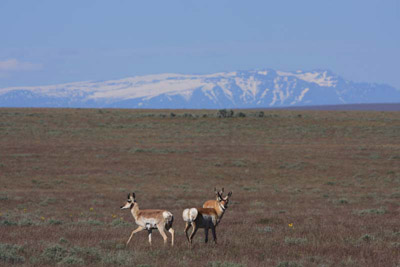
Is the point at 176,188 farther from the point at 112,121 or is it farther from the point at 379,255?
the point at 112,121

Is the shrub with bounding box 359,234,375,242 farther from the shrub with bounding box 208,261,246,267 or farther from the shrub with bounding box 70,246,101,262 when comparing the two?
the shrub with bounding box 70,246,101,262

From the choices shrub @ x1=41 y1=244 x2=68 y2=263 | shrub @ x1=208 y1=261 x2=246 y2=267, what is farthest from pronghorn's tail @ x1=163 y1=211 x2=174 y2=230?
shrub @ x1=41 y1=244 x2=68 y2=263

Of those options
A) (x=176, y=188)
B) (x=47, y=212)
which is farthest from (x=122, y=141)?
(x=47, y=212)

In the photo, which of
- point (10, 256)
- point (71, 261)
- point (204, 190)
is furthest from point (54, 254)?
point (204, 190)

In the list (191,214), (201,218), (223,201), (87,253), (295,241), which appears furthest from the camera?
(223,201)

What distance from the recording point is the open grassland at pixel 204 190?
11016 mm

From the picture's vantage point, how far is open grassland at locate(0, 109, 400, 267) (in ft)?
36.1

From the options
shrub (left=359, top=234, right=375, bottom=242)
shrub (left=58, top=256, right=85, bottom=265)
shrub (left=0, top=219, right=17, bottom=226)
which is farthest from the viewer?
shrub (left=0, top=219, right=17, bottom=226)

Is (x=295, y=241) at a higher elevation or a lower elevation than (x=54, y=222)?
higher

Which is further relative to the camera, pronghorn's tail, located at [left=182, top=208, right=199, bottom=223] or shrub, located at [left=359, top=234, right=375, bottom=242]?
shrub, located at [left=359, top=234, right=375, bottom=242]

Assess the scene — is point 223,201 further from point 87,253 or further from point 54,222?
point 54,222

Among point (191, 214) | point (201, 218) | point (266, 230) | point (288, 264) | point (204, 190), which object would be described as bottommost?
point (204, 190)

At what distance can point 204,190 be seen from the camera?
26625 mm

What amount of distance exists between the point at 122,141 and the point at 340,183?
88.8 ft
